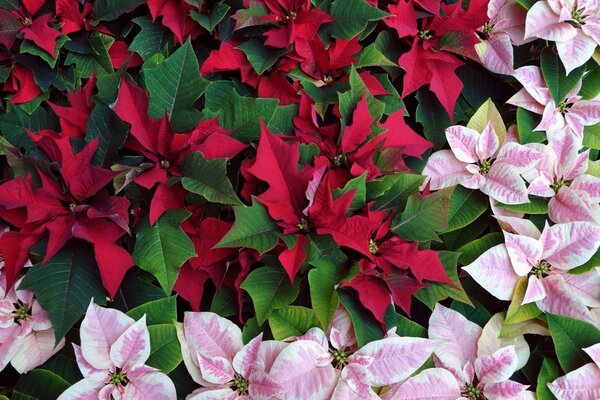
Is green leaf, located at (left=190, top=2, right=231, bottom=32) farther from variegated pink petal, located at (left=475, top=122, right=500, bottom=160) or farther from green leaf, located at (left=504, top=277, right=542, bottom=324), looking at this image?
green leaf, located at (left=504, top=277, right=542, bottom=324)

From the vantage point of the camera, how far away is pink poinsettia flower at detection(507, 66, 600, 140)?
92 cm

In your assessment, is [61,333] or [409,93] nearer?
[61,333]

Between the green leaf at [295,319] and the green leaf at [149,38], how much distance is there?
44 centimetres

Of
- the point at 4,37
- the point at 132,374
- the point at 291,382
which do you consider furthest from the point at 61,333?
the point at 4,37

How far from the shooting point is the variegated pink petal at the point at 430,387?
2.44 ft

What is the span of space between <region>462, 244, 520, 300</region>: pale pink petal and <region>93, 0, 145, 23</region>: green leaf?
1.97 ft

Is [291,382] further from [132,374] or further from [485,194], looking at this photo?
[485,194]

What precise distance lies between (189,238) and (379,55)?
1.26ft

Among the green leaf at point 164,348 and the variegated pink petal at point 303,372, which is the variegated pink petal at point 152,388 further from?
the variegated pink petal at point 303,372

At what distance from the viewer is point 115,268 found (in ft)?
2.38

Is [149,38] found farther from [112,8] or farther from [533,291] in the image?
[533,291]

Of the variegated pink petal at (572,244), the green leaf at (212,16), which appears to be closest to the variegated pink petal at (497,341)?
the variegated pink petal at (572,244)

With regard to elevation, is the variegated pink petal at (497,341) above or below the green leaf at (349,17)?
below

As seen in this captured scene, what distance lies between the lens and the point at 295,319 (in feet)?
2.50
